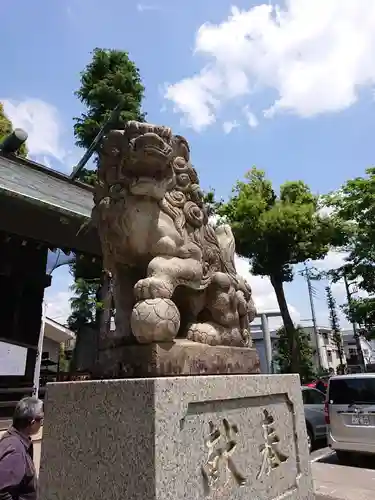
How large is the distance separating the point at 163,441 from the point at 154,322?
0.55 meters

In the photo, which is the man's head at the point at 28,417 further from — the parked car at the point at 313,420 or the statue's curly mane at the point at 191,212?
the parked car at the point at 313,420

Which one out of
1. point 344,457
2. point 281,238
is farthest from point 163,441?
point 281,238

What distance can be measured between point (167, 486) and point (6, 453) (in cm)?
112

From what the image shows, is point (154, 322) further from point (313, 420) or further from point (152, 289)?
point (313, 420)

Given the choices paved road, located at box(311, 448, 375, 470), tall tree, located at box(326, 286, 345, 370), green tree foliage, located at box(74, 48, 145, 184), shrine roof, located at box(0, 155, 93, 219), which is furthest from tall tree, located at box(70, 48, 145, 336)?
tall tree, located at box(326, 286, 345, 370)

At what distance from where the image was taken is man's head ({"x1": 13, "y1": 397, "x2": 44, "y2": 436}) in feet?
8.11

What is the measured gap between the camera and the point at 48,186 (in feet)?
26.3

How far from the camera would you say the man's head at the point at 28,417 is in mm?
2473

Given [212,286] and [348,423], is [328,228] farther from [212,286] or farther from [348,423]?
[212,286]

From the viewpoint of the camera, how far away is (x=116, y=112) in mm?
12414

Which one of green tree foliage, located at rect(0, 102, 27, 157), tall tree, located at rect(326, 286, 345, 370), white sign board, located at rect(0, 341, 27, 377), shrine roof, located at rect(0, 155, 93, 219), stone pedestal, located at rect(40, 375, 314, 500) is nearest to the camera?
stone pedestal, located at rect(40, 375, 314, 500)

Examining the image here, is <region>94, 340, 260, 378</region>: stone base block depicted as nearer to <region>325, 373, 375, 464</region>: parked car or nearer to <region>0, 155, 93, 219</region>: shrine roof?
<region>0, 155, 93, 219</region>: shrine roof

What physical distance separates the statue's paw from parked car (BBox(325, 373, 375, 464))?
5473 mm

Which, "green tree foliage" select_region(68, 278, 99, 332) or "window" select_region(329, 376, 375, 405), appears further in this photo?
"green tree foliage" select_region(68, 278, 99, 332)
